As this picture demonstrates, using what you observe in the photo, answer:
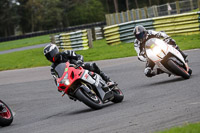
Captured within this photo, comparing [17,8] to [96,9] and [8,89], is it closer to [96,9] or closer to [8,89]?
[96,9]

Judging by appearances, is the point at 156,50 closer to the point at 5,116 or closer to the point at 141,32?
the point at 141,32

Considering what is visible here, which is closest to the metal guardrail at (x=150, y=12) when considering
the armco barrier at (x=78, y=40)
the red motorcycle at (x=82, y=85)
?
the armco barrier at (x=78, y=40)

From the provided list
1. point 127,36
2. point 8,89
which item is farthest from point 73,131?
point 127,36

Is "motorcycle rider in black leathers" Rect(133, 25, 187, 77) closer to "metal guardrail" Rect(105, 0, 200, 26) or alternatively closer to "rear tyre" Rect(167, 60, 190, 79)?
"rear tyre" Rect(167, 60, 190, 79)

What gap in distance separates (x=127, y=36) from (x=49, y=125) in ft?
57.9

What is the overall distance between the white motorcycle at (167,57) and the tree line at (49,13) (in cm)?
8782

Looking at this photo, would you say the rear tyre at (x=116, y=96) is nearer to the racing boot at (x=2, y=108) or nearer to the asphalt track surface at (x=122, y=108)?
the asphalt track surface at (x=122, y=108)

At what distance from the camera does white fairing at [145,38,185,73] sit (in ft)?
36.0

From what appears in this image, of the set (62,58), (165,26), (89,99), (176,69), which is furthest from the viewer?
(165,26)

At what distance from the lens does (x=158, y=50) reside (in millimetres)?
11023

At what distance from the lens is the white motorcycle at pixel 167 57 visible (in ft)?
35.3

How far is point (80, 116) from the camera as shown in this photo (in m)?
8.77

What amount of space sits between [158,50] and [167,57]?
0.26 meters

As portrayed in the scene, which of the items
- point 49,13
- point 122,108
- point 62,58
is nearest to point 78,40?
point 62,58
